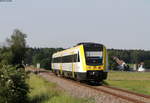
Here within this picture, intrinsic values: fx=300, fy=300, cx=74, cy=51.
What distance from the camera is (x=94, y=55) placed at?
76.7ft

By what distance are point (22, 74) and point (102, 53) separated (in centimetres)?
1006

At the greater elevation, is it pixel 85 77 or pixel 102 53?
pixel 102 53

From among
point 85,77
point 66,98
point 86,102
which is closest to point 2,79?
point 66,98

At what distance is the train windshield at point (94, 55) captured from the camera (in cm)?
2308

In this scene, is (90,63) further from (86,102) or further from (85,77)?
(86,102)

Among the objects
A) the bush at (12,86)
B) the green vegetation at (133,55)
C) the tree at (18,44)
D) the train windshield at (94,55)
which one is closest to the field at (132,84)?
the train windshield at (94,55)

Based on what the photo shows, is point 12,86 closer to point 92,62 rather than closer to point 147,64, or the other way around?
point 92,62

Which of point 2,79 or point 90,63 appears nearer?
point 2,79

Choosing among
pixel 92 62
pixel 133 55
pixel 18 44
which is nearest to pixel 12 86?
pixel 92 62

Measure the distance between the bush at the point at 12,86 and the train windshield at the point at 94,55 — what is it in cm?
914

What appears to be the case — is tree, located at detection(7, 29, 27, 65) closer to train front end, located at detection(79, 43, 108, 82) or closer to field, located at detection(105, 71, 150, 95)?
field, located at detection(105, 71, 150, 95)

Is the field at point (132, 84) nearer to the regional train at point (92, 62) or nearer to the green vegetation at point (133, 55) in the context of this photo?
the regional train at point (92, 62)

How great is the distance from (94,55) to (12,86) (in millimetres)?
10879

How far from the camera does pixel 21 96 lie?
45.8 ft
